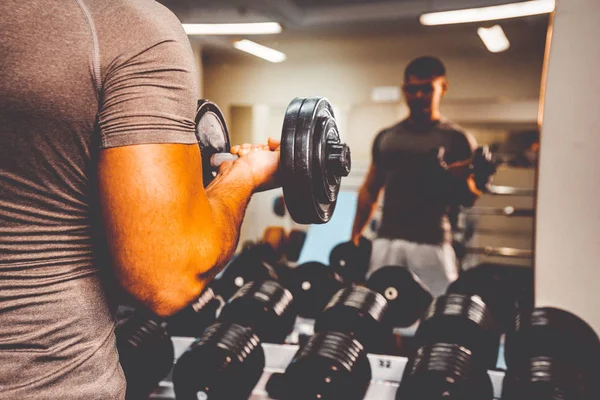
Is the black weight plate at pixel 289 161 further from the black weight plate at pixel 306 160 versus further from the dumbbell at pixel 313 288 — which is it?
the dumbbell at pixel 313 288

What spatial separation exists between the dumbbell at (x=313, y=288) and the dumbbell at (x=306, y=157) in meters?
1.02

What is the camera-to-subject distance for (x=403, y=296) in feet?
6.18

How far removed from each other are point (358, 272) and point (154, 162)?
5.94 ft

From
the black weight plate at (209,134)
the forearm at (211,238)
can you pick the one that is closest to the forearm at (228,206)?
the forearm at (211,238)

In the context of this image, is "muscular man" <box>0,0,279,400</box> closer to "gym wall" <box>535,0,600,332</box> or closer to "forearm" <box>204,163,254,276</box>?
"forearm" <box>204,163,254,276</box>

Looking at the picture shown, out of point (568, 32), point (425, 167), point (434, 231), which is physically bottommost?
point (434, 231)

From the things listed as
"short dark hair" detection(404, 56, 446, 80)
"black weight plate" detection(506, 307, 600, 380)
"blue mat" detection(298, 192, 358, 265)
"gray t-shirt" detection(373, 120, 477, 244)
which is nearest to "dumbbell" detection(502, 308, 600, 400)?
"black weight plate" detection(506, 307, 600, 380)

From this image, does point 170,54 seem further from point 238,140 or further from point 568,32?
point 238,140

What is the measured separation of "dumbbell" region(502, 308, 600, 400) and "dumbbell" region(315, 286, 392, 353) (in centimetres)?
39

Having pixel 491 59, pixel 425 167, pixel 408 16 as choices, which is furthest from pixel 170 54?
pixel 491 59

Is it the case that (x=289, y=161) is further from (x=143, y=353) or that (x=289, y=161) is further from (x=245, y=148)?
(x=143, y=353)

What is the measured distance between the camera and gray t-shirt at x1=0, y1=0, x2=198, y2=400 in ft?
1.73

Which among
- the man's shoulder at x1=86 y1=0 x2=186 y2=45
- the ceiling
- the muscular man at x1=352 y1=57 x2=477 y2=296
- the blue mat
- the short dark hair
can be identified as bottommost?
the blue mat

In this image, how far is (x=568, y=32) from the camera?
1.47 m
